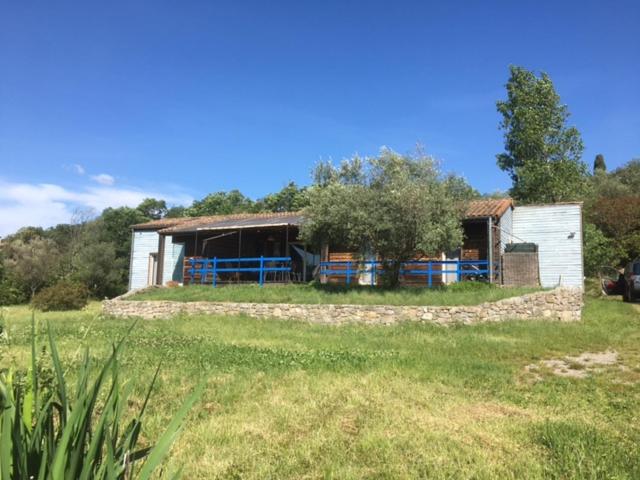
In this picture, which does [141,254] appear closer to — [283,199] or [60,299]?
[60,299]

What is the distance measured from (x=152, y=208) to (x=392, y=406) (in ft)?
175

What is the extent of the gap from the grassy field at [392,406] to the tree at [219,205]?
140 ft

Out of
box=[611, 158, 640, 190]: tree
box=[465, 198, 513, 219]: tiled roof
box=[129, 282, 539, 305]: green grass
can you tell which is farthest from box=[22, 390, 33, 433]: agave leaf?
box=[611, 158, 640, 190]: tree

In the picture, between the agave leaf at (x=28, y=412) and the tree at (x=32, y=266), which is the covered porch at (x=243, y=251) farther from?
the agave leaf at (x=28, y=412)

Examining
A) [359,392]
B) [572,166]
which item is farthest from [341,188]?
[572,166]

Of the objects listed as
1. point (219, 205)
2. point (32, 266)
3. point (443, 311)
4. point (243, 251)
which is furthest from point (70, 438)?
point (219, 205)

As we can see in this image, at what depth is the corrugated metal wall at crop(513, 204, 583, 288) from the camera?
64.0ft

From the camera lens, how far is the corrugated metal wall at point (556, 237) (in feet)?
64.0

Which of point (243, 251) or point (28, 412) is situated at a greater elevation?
point (243, 251)

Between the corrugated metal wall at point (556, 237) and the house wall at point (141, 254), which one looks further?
the house wall at point (141, 254)

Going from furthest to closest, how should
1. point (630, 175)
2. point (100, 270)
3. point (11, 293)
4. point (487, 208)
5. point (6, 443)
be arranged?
point (630, 175) → point (100, 270) → point (11, 293) → point (487, 208) → point (6, 443)

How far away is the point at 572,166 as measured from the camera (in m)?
25.6

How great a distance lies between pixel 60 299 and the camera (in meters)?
22.3

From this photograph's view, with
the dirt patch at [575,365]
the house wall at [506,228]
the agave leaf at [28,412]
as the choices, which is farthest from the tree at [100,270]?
the agave leaf at [28,412]
